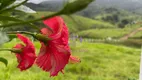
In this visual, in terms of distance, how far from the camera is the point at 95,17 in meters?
55.8

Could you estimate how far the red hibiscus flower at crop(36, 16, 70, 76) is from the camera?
56cm

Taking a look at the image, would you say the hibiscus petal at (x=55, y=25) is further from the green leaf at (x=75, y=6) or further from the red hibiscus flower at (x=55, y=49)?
the green leaf at (x=75, y=6)

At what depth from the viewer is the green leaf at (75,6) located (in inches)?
16.7

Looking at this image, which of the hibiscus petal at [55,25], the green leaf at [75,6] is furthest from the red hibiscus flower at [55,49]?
the green leaf at [75,6]

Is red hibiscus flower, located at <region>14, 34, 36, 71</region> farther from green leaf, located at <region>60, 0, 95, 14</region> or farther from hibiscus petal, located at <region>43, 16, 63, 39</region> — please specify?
green leaf, located at <region>60, 0, 95, 14</region>

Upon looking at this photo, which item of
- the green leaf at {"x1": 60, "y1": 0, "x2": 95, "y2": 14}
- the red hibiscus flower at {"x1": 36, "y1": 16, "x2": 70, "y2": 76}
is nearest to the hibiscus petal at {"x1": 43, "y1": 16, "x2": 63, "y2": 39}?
the red hibiscus flower at {"x1": 36, "y1": 16, "x2": 70, "y2": 76}

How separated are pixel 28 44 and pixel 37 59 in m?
0.06

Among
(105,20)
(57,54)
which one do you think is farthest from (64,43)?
(105,20)

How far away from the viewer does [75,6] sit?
0.43 m

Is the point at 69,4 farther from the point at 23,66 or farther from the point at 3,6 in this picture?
the point at 23,66

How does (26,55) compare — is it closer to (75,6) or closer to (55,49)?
(55,49)

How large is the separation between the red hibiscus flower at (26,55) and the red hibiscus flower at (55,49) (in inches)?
2.0

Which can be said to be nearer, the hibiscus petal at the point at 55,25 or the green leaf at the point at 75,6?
the green leaf at the point at 75,6

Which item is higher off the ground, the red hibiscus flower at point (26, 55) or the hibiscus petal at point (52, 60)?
the hibiscus petal at point (52, 60)
